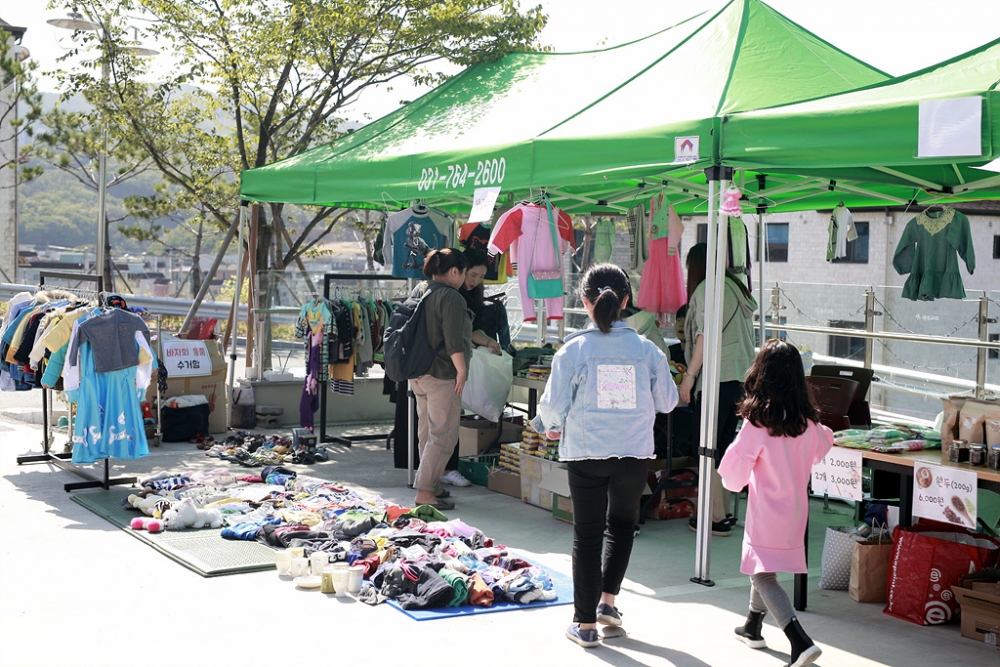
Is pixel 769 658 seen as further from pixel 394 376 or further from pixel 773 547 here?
pixel 394 376

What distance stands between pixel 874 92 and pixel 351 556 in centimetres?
381

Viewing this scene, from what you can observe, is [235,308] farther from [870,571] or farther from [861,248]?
[861,248]

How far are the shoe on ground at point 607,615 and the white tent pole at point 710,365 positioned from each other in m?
1.11

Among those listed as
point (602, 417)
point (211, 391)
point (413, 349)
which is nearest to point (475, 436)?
point (413, 349)

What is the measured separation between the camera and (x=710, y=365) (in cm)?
594

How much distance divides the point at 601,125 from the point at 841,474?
269cm

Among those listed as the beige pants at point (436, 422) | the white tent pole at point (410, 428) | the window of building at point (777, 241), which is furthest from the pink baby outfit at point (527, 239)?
the window of building at point (777, 241)

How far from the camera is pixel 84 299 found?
8.93 m

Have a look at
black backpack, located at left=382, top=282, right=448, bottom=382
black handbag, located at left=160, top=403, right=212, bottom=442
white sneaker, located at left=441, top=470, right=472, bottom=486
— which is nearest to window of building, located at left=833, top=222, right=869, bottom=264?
black handbag, located at left=160, top=403, right=212, bottom=442

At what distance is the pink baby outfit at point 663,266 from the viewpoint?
25.1ft

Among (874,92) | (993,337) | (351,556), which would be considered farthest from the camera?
(993,337)

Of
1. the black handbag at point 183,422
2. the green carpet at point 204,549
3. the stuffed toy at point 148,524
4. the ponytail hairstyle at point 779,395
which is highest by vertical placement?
the ponytail hairstyle at point 779,395

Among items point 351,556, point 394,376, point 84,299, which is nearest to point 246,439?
point 84,299

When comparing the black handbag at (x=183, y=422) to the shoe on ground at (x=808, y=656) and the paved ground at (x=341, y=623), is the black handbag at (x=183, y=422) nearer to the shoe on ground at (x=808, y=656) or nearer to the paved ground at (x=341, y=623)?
the paved ground at (x=341, y=623)
